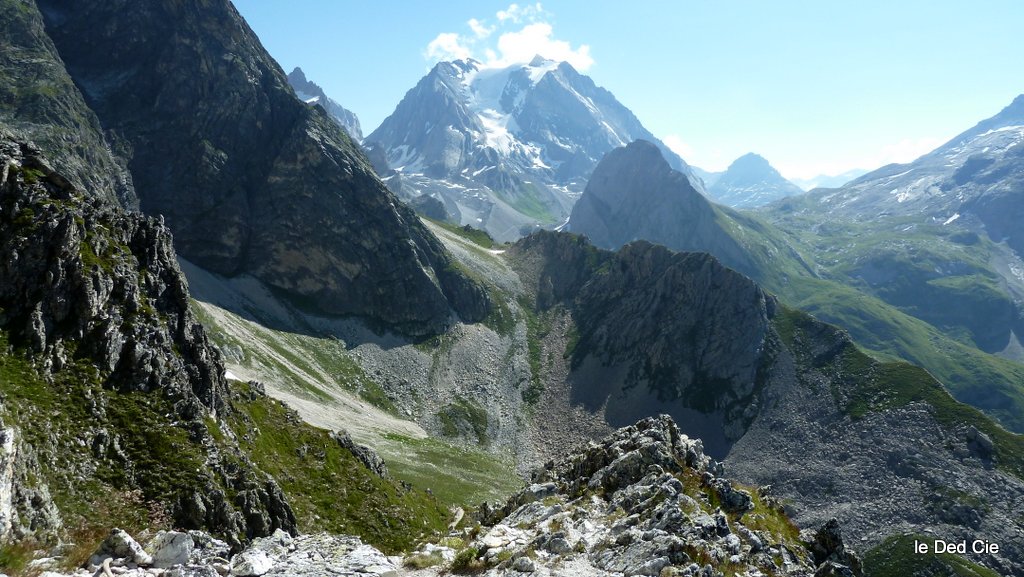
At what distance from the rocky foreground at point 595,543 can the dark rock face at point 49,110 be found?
463 feet

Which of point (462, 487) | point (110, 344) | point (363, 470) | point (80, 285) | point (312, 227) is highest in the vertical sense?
point (312, 227)

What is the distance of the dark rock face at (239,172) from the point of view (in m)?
165

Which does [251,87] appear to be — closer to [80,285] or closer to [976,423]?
[80,285]

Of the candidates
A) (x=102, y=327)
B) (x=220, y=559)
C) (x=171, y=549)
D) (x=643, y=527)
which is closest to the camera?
(x=171, y=549)

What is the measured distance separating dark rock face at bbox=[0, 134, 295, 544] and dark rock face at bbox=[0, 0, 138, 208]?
109 meters

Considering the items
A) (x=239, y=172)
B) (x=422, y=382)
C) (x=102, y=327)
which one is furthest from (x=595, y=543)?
(x=239, y=172)

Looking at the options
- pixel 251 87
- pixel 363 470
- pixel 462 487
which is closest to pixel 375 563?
pixel 363 470

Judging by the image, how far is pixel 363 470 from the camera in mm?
62031

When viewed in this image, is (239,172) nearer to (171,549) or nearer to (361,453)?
(361,453)

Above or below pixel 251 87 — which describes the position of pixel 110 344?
below

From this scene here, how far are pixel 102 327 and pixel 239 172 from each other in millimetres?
151908

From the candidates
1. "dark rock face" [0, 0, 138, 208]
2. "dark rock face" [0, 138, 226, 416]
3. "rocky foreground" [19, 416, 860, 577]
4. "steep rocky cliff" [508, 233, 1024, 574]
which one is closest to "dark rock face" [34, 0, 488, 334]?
"dark rock face" [0, 0, 138, 208]

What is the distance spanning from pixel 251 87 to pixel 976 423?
657ft

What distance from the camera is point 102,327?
37094 millimetres
